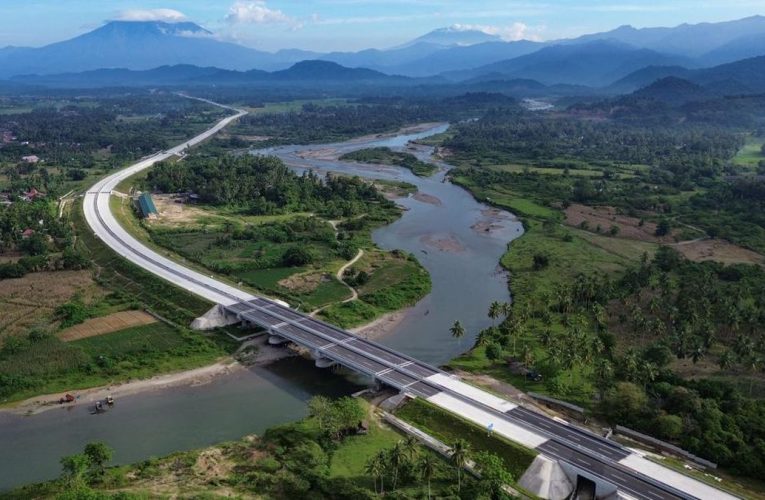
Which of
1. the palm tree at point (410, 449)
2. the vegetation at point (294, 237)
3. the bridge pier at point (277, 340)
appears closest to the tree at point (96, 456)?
the palm tree at point (410, 449)

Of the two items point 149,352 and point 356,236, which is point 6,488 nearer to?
point 149,352

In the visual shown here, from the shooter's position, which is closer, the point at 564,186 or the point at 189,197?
the point at 189,197

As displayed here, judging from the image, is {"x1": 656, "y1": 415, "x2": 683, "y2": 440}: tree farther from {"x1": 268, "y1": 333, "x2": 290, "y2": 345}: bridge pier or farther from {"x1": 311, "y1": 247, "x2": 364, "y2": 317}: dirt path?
{"x1": 311, "y1": 247, "x2": 364, "y2": 317}: dirt path

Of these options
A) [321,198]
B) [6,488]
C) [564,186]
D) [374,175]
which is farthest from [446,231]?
[6,488]

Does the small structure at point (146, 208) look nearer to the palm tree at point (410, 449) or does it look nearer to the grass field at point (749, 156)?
the palm tree at point (410, 449)

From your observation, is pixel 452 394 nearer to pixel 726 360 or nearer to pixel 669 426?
pixel 669 426
